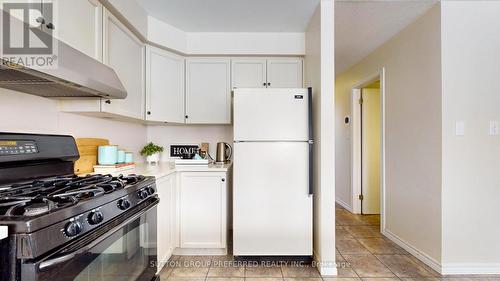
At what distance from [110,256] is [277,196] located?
4.58 feet

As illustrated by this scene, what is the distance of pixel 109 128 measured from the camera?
222 cm

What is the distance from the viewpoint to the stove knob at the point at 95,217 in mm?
966

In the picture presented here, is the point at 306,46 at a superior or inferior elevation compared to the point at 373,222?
superior

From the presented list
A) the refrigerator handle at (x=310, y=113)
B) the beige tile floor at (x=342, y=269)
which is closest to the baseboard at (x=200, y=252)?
the beige tile floor at (x=342, y=269)

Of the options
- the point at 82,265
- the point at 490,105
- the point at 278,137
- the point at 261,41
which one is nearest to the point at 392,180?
the point at 490,105

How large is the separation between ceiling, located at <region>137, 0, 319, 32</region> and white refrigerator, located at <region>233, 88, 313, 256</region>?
768mm

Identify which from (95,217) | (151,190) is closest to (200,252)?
(151,190)

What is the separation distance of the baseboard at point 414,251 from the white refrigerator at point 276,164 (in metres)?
1.08

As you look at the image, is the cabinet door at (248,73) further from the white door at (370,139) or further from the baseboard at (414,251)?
the baseboard at (414,251)

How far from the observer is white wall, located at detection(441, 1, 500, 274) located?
Answer: 2021 mm

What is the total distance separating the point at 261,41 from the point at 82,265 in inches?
99.1

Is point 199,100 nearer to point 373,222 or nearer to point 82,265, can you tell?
point 82,265

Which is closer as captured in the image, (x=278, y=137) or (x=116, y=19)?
(x=116, y=19)

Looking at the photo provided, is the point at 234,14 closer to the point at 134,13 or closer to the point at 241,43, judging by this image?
the point at 241,43
